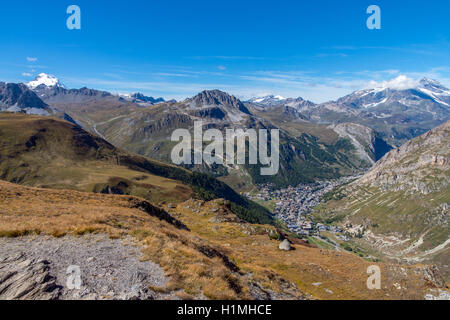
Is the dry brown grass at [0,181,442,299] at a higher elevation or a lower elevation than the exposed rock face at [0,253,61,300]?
lower

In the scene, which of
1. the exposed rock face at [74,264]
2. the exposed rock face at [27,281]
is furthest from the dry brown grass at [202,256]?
the exposed rock face at [27,281]

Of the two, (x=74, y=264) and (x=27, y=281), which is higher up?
(x=27, y=281)

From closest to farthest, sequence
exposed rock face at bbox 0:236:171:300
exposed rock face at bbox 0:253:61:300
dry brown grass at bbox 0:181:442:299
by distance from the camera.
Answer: exposed rock face at bbox 0:253:61:300 < exposed rock face at bbox 0:236:171:300 < dry brown grass at bbox 0:181:442:299

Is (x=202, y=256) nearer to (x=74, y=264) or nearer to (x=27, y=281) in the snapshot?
(x=74, y=264)

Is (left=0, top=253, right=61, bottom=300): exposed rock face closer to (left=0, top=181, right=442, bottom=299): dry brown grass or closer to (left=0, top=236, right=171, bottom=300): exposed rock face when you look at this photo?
(left=0, top=236, right=171, bottom=300): exposed rock face

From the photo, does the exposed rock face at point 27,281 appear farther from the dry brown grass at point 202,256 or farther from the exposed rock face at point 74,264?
the dry brown grass at point 202,256

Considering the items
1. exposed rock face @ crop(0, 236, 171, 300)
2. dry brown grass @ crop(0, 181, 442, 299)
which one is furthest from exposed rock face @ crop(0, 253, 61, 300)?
dry brown grass @ crop(0, 181, 442, 299)

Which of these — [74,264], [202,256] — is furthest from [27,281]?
[202,256]
